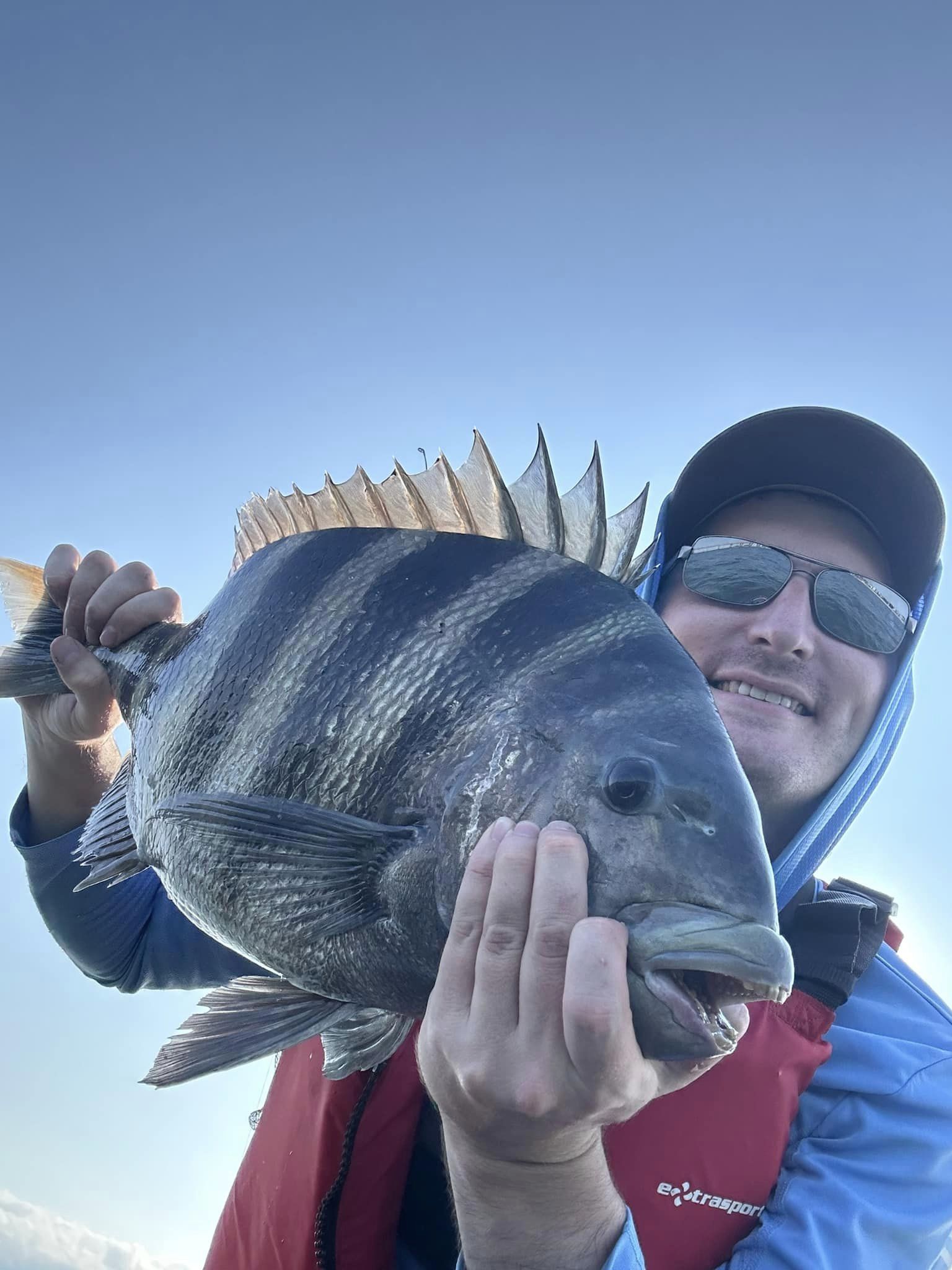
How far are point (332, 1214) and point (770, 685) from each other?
1.84m

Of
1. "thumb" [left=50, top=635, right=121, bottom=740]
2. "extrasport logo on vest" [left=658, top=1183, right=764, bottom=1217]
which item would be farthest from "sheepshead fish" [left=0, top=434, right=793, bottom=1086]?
"extrasport logo on vest" [left=658, top=1183, right=764, bottom=1217]

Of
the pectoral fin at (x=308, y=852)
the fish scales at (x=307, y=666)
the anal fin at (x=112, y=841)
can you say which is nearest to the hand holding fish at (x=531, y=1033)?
the pectoral fin at (x=308, y=852)

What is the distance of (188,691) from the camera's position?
1.89 meters

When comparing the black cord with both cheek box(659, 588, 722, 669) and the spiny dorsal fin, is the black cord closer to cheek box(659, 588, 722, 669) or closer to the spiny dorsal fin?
the spiny dorsal fin

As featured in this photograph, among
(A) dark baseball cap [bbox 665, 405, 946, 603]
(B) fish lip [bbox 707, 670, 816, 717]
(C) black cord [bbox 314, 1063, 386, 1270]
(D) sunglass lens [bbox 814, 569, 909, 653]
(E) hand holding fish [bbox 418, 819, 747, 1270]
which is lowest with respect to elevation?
(C) black cord [bbox 314, 1063, 386, 1270]

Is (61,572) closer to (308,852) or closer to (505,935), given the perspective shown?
(308,852)

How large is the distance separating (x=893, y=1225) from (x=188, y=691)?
2.14 metres

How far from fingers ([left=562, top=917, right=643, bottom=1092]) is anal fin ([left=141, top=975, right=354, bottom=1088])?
59 cm

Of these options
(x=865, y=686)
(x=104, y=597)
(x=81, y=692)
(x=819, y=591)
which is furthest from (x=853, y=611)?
(x=81, y=692)

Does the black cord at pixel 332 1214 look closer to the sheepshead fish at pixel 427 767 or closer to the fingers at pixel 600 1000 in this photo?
the sheepshead fish at pixel 427 767

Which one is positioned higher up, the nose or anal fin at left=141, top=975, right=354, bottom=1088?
the nose

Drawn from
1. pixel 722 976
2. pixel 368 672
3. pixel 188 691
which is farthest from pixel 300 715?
pixel 722 976

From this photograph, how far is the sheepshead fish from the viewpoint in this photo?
1170 mm

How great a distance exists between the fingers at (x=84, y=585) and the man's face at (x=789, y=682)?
1724 millimetres
